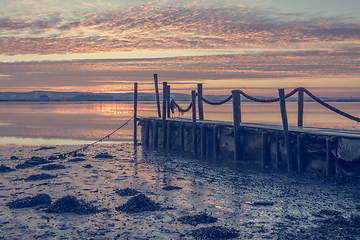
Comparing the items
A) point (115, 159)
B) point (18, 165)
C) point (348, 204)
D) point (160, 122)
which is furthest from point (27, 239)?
point (160, 122)

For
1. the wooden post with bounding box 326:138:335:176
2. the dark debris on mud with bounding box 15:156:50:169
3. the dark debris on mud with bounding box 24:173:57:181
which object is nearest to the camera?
the wooden post with bounding box 326:138:335:176

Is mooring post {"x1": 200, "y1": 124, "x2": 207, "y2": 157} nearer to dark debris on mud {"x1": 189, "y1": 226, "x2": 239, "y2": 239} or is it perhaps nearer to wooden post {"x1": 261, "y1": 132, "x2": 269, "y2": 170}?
wooden post {"x1": 261, "y1": 132, "x2": 269, "y2": 170}

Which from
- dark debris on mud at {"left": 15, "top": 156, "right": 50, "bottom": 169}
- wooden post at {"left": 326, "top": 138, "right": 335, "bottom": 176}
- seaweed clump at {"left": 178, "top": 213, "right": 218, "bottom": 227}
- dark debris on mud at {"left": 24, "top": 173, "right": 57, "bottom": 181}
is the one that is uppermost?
wooden post at {"left": 326, "top": 138, "right": 335, "bottom": 176}

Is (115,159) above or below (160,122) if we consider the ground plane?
below

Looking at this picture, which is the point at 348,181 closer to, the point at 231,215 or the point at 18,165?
the point at 231,215

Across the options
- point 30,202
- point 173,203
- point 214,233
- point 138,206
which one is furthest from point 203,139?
point 214,233

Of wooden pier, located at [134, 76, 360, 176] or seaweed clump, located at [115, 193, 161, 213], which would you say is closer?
seaweed clump, located at [115, 193, 161, 213]

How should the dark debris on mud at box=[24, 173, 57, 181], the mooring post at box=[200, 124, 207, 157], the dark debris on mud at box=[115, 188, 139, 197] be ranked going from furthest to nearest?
the mooring post at box=[200, 124, 207, 157] → the dark debris on mud at box=[24, 173, 57, 181] → the dark debris on mud at box=[115, 188, 139, 197]

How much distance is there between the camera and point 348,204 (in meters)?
7.80

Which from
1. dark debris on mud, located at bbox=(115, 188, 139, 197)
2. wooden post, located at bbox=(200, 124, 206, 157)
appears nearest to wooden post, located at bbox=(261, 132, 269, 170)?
wooden post, located at bbox=(200, 124, 206, 157)

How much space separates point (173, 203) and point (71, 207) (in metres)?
2.38

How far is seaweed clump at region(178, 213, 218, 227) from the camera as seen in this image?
21.7 feet

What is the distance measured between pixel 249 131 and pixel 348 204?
5.93m

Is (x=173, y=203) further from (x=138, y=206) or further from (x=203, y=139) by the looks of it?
(x=203, y=139)
